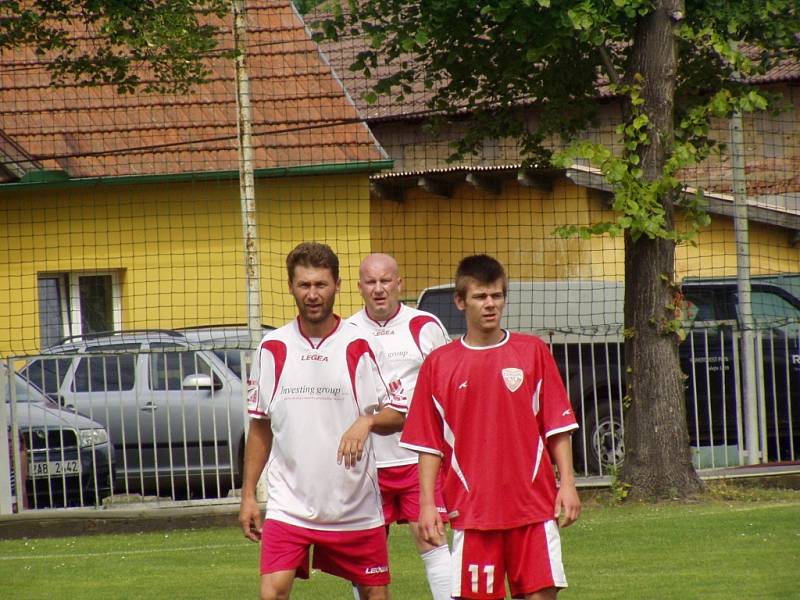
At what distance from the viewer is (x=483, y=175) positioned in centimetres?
2378

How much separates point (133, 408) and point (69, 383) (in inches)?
23.7

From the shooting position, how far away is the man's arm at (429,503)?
5676mm

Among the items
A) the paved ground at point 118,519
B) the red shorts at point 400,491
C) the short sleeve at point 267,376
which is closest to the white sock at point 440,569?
the red shorts at point 400,491

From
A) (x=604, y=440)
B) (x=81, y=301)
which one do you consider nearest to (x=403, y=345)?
(x=604, y=440)

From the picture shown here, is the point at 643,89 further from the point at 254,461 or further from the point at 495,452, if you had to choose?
the point at 495,452

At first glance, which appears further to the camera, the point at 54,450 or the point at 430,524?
the point at 54,450

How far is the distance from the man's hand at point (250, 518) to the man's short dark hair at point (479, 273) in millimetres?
1307

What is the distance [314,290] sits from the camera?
6250 millimetres

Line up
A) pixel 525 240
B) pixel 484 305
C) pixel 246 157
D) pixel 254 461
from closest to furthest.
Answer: pixel 484 305, pixel 254 461, pixel 246 157, pixel 525 240

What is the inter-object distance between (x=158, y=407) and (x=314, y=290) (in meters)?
6.92

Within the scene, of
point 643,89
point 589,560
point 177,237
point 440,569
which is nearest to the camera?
point 440,569

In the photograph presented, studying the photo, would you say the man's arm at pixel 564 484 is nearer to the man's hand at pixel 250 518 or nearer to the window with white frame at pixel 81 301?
the man's hand at pixel 250 518

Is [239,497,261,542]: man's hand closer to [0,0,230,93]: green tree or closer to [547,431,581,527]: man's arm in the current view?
[547,431,581,527]: man's arm

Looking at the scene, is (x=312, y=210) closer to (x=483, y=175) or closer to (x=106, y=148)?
(x=106, y=148)
